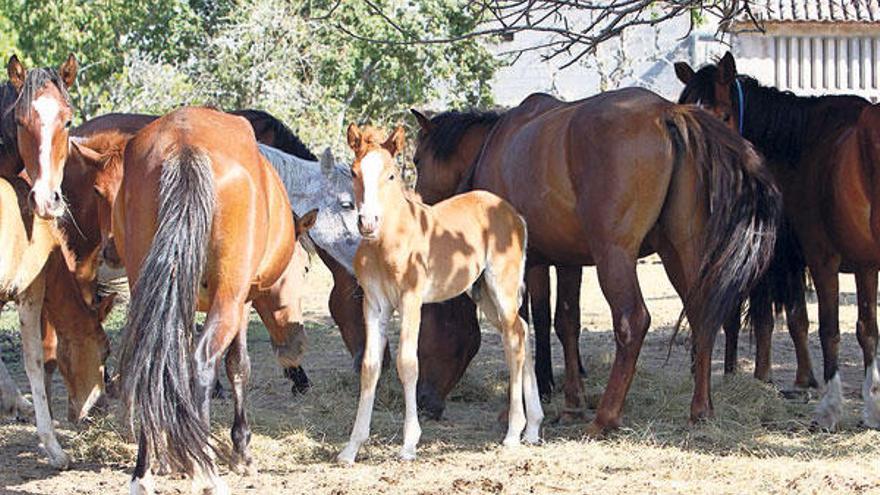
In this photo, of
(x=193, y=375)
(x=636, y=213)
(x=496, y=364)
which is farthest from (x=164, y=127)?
(x=496, y=364)

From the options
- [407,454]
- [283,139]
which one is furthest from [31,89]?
[283,139]

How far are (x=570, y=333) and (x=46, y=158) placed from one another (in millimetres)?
3454

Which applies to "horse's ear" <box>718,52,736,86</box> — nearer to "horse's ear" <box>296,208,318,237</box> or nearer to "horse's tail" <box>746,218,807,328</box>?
"horse's tail" <box>746,218,807,328</box>

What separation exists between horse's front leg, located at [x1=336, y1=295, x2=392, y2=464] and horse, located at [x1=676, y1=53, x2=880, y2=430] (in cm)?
252

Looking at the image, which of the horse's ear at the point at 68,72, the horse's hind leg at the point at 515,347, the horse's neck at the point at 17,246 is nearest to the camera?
the horse's neck at the point at 17,246

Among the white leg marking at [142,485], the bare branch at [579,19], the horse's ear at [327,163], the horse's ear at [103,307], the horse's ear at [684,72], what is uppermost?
the bare branch at [579,19]

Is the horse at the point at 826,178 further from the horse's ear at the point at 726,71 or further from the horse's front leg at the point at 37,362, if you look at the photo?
the horse's front leg at the point at 37,362

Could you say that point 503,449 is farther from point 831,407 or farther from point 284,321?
point 831,407

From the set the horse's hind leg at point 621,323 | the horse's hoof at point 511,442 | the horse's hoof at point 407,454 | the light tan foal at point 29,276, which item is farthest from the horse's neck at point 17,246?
the horse's hind leg at point 621,323

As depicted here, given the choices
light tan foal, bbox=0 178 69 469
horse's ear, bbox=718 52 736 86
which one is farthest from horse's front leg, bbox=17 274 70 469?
horse's ear, bbox=718 52 736 86

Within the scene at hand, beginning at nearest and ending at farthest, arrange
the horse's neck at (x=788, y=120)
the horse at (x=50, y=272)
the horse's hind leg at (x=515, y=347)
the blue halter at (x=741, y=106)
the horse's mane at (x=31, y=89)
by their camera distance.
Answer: the horse at (x=50, y=272) < the horse's mane at (x=31, y=89) < the horse's hind leg at (x=515, y=347) < the horse's neck at (x=788, y=120) < the blue halter at (x=741, y=106)

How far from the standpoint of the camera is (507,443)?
631 centimetres

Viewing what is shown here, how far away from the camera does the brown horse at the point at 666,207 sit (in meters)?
6.55

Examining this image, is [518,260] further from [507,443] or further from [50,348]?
[50,348]
